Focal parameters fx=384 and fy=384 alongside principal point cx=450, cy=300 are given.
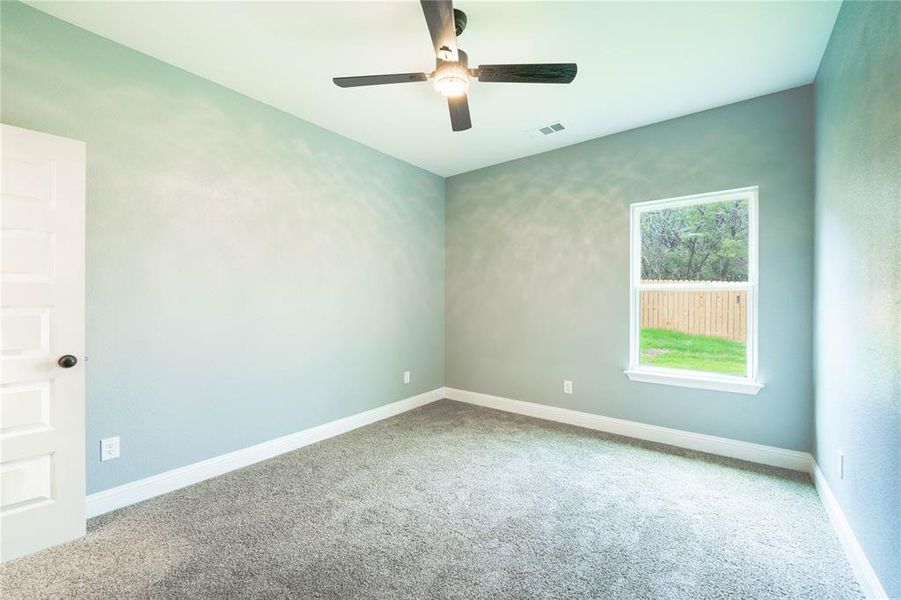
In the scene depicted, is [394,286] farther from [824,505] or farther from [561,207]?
[824,505]

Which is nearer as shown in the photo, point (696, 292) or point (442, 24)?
point (442, 24)

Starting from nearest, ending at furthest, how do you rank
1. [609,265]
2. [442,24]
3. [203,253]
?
[442,24]
[203,253]
[609,265]

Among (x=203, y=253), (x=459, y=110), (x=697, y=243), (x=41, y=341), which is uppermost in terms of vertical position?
(x=459, y=110)

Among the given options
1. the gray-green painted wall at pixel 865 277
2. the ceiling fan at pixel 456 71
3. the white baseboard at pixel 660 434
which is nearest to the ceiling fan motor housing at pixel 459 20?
the ceiling fan at pixel 456 71

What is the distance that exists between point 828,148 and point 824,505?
2089 millimetres

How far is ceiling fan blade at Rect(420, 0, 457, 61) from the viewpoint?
5.08 ft

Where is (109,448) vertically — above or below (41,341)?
below

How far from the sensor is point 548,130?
339 cm

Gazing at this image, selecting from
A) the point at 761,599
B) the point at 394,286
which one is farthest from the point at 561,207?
the point at 761,599

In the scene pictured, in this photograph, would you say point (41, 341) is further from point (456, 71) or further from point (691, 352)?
point (691, 352)

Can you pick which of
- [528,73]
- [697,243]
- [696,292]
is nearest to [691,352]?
[696,292]

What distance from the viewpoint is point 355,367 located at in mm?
3646

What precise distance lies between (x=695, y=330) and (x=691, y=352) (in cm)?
19

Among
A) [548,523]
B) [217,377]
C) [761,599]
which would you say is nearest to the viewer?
[761,599]
